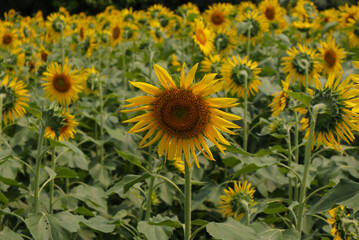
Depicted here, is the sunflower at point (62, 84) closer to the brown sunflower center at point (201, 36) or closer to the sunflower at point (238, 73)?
the brown sunflower center at point (201, 36)

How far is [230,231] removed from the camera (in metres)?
1.67

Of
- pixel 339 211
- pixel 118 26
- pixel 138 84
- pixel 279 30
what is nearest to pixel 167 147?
pixel 138 84

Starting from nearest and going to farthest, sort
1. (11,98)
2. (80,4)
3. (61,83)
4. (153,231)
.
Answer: (153,231)
(11,98)
(61,83)
(80,4)

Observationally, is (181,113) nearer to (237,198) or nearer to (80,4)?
(237,198)

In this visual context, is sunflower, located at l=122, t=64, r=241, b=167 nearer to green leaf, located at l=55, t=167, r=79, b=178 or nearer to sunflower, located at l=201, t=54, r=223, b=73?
green leaf, located at l=55, t=167, r=79, b=178

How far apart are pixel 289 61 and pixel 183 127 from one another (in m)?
1.91

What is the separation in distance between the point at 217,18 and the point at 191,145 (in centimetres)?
382

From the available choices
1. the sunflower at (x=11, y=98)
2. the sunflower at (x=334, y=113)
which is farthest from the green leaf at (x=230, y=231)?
the sunflower at (x=11, y=98)

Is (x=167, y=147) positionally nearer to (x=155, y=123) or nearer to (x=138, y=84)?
(x=155, y=123)

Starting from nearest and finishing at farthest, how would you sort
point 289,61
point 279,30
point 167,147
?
1. point 167,147
2. point 289,61
3. point 279,30

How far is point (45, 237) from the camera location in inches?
76.9

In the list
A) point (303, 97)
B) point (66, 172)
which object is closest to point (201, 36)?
point (66, 172)

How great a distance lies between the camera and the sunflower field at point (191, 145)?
1770 mm

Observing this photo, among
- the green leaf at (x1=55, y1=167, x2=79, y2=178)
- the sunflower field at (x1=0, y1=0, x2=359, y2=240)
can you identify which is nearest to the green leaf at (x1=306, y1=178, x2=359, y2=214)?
the sunflower field at (x1=0, y1=0, x2=359, y2=240)
